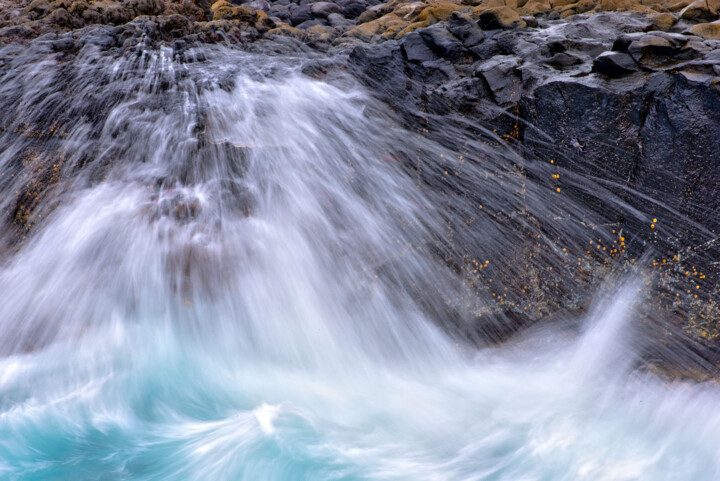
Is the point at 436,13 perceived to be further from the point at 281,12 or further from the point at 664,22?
the point at 281,12

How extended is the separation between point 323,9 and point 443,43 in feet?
15.8

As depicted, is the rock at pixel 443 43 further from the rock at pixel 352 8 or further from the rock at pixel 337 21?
the rock at pixel 352 8

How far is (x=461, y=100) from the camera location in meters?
4.71

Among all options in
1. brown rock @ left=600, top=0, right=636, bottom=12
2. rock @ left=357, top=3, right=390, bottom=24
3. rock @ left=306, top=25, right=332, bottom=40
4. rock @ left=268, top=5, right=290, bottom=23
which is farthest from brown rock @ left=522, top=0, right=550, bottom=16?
rock @ left=268, top=5, right=290, bottom=23

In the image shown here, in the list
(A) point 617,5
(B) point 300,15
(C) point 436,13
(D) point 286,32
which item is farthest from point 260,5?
(A) point 617,5

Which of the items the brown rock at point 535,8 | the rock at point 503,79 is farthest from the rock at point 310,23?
the rock at point 503,79

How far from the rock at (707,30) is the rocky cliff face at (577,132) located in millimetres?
13

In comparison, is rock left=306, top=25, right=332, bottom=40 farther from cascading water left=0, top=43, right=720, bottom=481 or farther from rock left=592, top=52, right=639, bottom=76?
rock left=592, top=52, right=639, bottom=76

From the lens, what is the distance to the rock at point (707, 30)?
4.39 m

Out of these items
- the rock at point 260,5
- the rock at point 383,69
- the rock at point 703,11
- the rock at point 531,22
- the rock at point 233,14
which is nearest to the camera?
the rock at point 703,11

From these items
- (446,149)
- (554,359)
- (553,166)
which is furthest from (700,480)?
(446,149)

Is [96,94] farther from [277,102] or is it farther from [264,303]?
[264,303]

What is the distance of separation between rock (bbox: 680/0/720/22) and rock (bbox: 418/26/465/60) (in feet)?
7.78

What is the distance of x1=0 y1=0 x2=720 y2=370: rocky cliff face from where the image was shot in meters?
3.78
